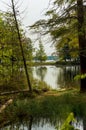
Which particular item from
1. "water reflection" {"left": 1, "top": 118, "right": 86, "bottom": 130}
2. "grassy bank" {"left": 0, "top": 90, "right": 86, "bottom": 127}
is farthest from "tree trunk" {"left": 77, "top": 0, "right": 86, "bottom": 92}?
"water reflection" {"left": 1, "top": 118, "right": 86, "bottom": 130}

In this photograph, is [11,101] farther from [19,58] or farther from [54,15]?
[19,58]

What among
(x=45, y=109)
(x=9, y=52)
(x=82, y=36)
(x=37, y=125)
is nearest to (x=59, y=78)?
(x=9, y=52)

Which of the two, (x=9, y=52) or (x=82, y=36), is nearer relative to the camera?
(x=82, y=36)

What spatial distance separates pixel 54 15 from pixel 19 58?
7.76m

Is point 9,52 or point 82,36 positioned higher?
point 82,36

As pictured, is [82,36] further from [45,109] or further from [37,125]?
[37,125]

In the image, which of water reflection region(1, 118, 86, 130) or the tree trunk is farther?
the tree trunk

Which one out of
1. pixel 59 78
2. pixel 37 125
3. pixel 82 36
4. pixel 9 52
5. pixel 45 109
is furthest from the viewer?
pixel 59 78

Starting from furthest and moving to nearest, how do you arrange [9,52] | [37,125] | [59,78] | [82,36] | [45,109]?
[59,78] → [9,52] → [82,36] → [45,109] → [37,125]

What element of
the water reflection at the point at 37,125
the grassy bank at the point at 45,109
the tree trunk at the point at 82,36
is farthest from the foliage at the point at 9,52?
the water reflection at the point at 37,125

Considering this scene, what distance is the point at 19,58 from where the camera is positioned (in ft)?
70.2

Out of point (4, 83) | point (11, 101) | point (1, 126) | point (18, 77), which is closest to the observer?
point (1, 126)

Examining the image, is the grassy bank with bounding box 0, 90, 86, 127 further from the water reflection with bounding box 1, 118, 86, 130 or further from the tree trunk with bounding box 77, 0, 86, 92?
the tree trunk with bounding box 77, 0, 86, 92

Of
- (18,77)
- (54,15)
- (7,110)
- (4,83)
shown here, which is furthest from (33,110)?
(18,77)
